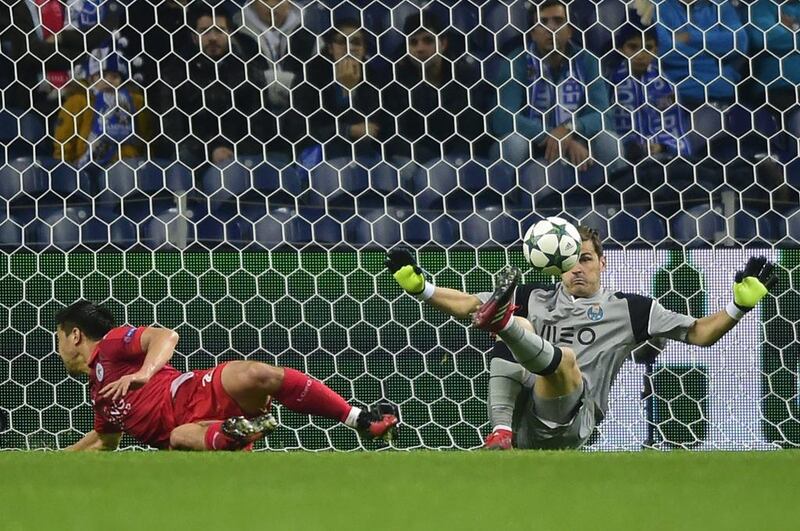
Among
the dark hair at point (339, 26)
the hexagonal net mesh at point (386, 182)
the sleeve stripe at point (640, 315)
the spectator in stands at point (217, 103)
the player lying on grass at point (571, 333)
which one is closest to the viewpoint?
the player lying on grass at point (571, 333)

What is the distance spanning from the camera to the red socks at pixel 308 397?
4.23 metres

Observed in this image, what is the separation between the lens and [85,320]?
447 cm

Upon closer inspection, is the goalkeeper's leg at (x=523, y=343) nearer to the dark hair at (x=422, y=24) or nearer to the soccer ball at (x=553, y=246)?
the soccer ball at (x=553, y=246)

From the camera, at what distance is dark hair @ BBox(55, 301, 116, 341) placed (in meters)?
4.46

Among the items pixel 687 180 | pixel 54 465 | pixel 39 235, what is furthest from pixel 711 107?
pixel 54 465

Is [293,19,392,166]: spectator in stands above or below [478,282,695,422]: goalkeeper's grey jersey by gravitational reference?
above

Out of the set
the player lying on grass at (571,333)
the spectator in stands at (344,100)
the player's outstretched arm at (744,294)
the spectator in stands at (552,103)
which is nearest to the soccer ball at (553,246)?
the player lying on grass at (571,333)

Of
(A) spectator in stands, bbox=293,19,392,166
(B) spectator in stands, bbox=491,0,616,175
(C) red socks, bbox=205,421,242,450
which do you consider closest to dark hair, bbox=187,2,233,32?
(A) spectator in stands, bbox=293,19,392,166

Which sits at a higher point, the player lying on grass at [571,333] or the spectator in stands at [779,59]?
the spectator in stands at [779,59]

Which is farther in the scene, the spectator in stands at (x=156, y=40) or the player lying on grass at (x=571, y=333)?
the spectator in stands at (x=156, y=40)

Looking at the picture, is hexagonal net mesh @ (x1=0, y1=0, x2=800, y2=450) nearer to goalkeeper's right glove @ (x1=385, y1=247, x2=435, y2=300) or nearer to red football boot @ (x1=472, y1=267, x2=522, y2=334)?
goalkeeper's right glove @ (x1=385, y1=247, x2=435, y2=300)

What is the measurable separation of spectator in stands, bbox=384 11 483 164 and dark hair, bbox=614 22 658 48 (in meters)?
0.65

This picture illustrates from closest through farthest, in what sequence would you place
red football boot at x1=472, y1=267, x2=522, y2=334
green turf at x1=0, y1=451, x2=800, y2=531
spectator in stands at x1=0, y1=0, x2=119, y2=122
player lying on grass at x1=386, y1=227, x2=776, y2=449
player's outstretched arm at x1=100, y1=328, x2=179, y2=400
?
green turf at x1=0, y1=451, x2=800, y2=531, red football boot at x1=472, y1=267, x2=522, y2=334, player's outstretched arm at x1=100, y1=328, x2=179, y2=400, player lying on grass at x1=386, y1=227, x2=776, y2=449, spectator in stands at x1=0, y1=0, x2=119, y2=122

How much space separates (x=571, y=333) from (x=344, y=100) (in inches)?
59.4
